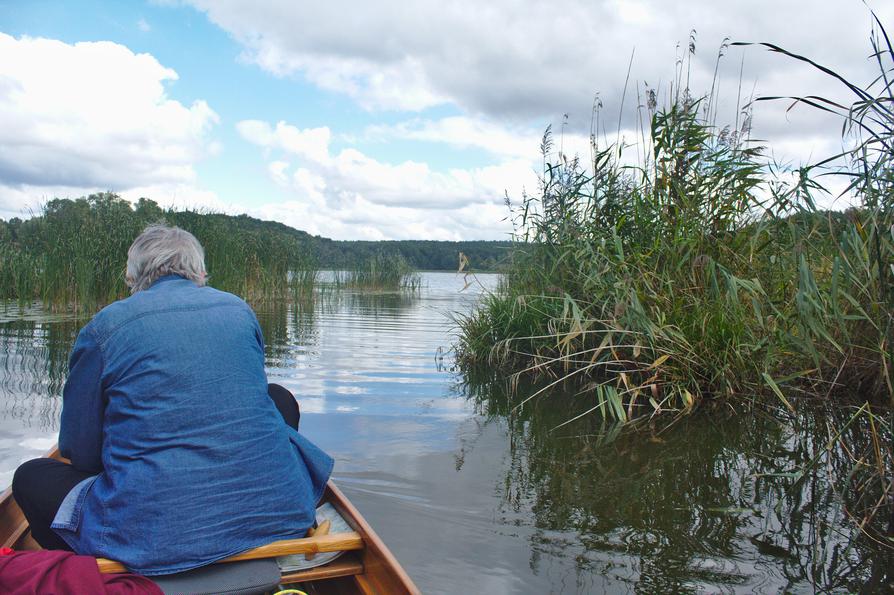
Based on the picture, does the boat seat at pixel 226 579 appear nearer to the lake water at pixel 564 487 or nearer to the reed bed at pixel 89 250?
the lake water at pixel 564 487

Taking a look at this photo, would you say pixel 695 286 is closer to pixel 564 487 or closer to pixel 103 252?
pixel 564 487

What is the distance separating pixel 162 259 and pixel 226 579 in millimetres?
1129

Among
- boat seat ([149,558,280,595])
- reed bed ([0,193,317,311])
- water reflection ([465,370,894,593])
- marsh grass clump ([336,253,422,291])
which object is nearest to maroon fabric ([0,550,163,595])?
boat seat ([149,558,280,595])

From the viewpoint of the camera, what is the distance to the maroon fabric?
166 centimetres

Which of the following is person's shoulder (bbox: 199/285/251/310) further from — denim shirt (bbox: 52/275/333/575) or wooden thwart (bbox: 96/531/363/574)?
wooden thwart (bbox: 96/531/363/574)

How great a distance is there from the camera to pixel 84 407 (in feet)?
6.97

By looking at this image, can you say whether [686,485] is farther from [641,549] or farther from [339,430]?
[339,430]

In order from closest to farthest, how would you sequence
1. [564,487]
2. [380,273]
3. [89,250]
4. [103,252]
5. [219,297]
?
[219,297] < [564,487] < [89,250] < [103,252] < [380,273]

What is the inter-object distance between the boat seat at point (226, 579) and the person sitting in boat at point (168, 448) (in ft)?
0.14

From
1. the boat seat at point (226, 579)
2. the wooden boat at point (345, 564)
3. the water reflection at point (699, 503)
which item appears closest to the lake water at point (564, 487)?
the water reflection at point (699, 503)

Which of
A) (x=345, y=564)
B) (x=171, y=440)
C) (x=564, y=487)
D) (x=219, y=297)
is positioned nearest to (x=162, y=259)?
(x=219, y=297)

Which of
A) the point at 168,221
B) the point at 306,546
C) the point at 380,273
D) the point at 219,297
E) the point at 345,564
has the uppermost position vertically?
the point at 168,221

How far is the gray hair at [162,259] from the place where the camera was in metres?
2.39

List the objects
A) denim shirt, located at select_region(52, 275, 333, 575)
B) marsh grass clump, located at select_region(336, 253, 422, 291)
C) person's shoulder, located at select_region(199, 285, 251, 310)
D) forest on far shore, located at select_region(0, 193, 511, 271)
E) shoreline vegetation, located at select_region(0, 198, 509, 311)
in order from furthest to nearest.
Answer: marsh grass clump, located at select_region(336, 253, 422, 291)
shoreline vegetation, located at select_region(0, 198, 509, 311)
forest on far shore, located at select_region(0, 193, 511, 271)
person's shoulder, located at select_region(199, 285, 251, 310)
denim shirt, located at select_region(52, 275, 333, 575)
